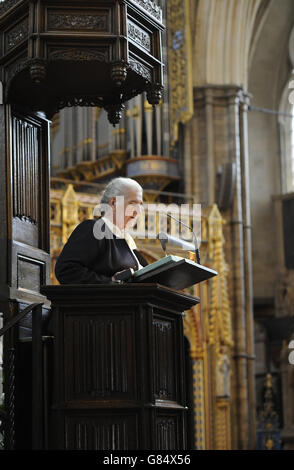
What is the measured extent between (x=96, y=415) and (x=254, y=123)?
56.9 feet

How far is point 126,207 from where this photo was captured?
578 cm

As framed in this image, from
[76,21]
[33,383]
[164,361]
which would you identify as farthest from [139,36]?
[33,383]

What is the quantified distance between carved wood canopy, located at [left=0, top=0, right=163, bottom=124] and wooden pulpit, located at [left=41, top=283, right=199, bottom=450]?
4.41 feet

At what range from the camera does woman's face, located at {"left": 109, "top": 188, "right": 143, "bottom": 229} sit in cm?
578

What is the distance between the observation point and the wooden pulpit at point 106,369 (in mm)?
4988

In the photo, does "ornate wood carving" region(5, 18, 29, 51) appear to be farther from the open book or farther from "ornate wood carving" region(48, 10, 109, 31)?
the open book

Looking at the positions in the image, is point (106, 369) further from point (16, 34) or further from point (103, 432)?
point (16, 34)

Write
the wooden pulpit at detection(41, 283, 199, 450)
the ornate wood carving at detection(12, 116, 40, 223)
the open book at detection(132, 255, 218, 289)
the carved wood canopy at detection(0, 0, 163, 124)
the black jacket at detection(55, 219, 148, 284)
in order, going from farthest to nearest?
the ornate wood carving at detection(12, 116, 40, 223) < the carved wood canopy at detection(0, 0, 163, 124) < the black jacket at detection(55, 219, 148, 284) < the open book at detection(132, 255, 218, 289) < the wooden pulpit at detection(41, 283, 199, 450)

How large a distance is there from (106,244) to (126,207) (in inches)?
11.4

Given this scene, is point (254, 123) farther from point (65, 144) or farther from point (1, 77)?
point (1, 77)

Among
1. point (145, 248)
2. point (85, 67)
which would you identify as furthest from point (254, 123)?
point (85, 67)

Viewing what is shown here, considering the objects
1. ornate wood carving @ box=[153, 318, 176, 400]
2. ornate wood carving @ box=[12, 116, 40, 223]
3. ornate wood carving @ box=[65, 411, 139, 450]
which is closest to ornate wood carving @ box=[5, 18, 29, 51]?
ornate wood carving @ box=[12, 116, 40, 223]

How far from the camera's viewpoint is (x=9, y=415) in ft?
17.4
